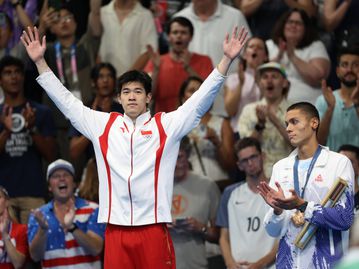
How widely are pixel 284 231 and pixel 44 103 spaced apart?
4802 millimetres

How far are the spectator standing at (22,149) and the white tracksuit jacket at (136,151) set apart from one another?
2963 mm

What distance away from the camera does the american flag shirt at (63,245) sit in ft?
33.5

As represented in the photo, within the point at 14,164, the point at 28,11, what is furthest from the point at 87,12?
the point at 14,164

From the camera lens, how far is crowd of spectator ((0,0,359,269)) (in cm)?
1029

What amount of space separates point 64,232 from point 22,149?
4.96 feet

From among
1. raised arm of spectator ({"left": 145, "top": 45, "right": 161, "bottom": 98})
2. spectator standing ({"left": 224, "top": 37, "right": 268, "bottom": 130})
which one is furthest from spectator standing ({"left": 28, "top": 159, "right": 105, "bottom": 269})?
spectator standing ({"left": 224, "top": 37, "right": 268, "bottom": 130})

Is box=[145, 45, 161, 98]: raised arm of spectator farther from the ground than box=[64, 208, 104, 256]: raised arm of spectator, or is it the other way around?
box=[145, 45, 161, 98]: raised arm of spectator

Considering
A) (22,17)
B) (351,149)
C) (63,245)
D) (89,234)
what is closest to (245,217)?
(351,149)

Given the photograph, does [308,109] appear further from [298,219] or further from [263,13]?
[263,13]

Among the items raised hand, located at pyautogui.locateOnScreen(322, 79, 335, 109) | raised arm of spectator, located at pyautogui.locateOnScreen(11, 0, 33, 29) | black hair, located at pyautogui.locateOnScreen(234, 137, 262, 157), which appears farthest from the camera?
raised arm of spectator, located at pyautogui.locateOnScreen(11, 0, 33, 29)

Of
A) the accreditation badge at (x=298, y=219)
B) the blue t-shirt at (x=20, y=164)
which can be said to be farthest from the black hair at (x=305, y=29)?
the accreditation badge at (x=298, y=219)

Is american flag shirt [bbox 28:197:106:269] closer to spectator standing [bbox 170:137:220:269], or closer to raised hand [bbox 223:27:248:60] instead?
spectator standing [bbox 170:137:220:269]

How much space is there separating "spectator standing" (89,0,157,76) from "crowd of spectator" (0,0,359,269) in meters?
0.01

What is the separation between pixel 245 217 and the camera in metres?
10.4
